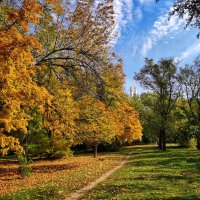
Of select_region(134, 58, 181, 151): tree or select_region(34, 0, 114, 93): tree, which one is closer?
select_region(34, 0, 114, 93): tree

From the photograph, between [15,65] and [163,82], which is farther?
[163,82]

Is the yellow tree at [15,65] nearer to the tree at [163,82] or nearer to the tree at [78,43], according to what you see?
the tree at [78,43]

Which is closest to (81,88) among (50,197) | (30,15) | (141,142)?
(30,15)

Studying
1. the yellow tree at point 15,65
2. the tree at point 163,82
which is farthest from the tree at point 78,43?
the tree at point 163,82

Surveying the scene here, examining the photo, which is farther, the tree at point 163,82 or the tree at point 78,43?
the tree at point 163,82

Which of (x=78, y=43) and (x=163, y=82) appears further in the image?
(x=163, y=82)

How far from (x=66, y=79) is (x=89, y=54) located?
2.25 metres

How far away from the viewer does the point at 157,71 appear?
56094 mm

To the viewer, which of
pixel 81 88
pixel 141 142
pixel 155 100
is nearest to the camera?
pixel 81 88

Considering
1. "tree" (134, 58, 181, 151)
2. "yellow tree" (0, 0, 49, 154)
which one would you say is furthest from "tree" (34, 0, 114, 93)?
"tree" (134, 58, 181, 151)

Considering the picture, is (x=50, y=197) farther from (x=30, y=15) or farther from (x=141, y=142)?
(x=141, y=142)

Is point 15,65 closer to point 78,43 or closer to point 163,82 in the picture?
point 78,43

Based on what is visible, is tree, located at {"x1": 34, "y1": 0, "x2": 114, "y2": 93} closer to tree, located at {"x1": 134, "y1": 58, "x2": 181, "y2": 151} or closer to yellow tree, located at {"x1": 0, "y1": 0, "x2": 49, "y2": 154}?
yellow tree, located at {"x1": 0, "y1": 0, "x2": 49, "y2": 154}

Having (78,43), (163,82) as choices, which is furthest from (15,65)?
(163,82)
